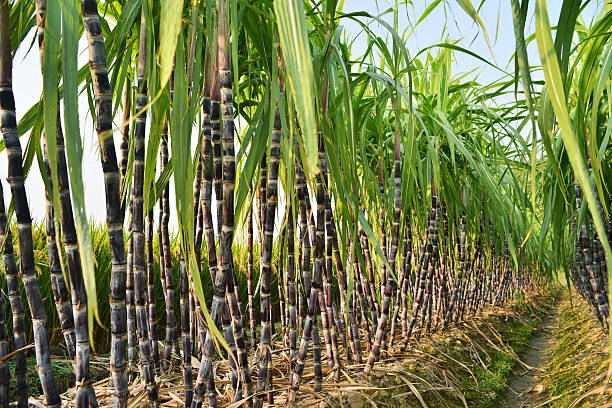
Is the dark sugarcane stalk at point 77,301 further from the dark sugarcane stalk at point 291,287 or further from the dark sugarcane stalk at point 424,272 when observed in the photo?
the dark sugarcane stalk at point 424,272

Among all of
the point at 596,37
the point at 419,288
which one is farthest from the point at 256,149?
the point at 419,288

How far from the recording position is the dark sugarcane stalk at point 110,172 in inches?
22.9

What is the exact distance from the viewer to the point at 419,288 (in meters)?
2.04

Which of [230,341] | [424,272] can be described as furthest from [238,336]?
[424,272]

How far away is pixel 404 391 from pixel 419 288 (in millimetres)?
642

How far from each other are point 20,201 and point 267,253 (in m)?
0.47

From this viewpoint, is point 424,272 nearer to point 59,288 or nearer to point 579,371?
point 579,371

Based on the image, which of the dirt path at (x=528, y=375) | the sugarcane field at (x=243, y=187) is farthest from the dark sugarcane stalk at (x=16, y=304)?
the dirt path at (x=528, y=375)

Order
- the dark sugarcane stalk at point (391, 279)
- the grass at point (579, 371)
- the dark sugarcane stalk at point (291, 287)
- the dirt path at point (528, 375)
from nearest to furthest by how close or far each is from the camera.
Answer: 1. the dark sugarcane stalk at point (291, 287)
2. the dark sugarcane stalk at point (391, 279)
3. the grass at point (579, 371)
4. the dirt path at point (528, 375)

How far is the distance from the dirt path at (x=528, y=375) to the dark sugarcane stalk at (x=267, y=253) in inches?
59.4

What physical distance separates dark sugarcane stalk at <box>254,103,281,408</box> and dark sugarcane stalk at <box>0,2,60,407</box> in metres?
0.40

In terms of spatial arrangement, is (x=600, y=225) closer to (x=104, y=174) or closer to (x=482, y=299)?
(x=104, y=174)

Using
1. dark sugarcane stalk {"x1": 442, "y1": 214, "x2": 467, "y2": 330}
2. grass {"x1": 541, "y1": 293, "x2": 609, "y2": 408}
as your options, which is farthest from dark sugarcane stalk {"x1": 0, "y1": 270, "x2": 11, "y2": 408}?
dark sugarcane stalk {"x1": 442, "y1": 214, "x2": 467, "y2": 330}

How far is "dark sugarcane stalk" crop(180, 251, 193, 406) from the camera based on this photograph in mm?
1038
